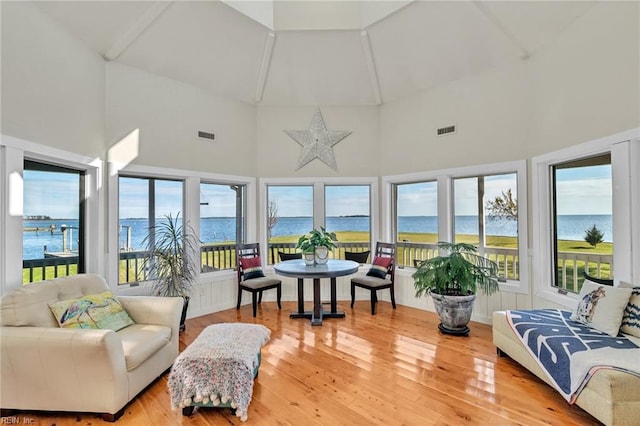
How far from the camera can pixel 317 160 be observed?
5.18 m

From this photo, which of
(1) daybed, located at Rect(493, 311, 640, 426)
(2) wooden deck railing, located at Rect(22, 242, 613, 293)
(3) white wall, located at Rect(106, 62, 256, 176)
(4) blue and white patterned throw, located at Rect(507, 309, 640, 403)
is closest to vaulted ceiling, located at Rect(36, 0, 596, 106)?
(3) white wall, located at Rect(106, 62, 256, 176)

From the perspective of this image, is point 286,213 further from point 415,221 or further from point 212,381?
point 212,381

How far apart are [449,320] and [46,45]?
5112 millimetres

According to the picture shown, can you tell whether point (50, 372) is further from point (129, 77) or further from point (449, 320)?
point (449, 320)

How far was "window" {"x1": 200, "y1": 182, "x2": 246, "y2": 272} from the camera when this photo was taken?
15.5ft

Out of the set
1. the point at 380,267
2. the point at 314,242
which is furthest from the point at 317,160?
the point at 380,267

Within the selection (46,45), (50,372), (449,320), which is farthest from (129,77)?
(449,320)

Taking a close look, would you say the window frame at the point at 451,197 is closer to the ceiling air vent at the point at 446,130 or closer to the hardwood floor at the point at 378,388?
the ceiling air vent at the point at 446,130

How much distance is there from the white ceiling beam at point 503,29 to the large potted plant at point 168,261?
460 cm

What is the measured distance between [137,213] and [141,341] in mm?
2151

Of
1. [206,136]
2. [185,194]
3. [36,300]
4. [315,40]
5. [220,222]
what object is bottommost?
[36,300]

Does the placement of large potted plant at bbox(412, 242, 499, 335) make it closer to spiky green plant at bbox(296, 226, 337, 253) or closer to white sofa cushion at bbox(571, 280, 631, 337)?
white sofa cushion at bbox(571, 280, 631, 337)

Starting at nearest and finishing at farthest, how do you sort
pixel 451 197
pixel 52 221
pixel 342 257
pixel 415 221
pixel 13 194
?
pixel 13 194
pixel 52 221
pixel 451 197
pixel 415 221
pixel 342 257

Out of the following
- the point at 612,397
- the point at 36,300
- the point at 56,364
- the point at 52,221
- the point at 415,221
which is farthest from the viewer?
the point at 415,221
